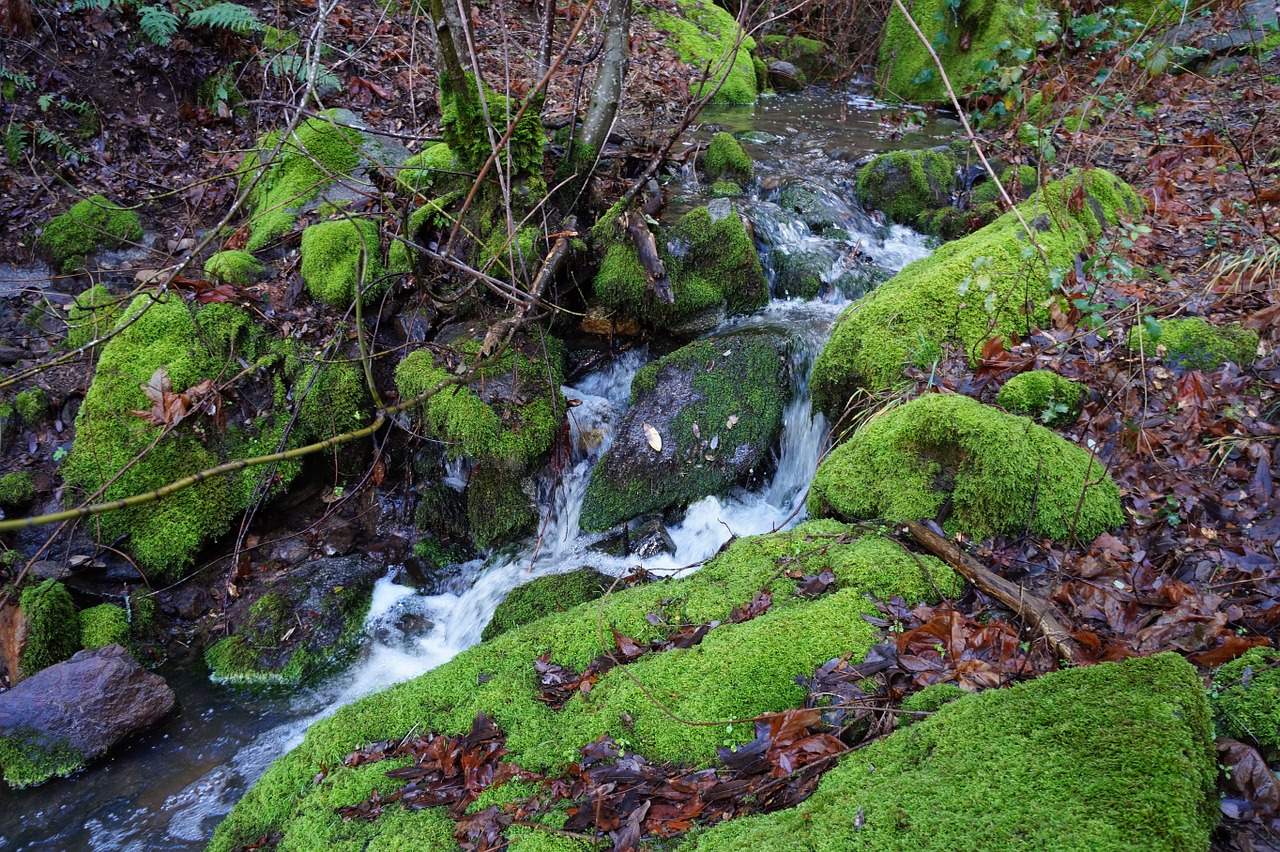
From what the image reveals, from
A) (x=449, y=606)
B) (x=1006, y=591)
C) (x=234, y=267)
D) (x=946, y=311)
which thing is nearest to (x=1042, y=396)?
(x=946, y=311)

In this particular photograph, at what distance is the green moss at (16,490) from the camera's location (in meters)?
5.35

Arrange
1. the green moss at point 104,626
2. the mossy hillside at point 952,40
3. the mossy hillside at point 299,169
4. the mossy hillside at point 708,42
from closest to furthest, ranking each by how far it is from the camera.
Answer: the green moss at point 104,626, the mossy hillside at point 299,169, the mossy hillside at point 952,40, the mossy hillside at point 708,42

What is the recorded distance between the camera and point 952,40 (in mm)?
12117

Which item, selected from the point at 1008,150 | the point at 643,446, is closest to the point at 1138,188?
the point at 1008,150

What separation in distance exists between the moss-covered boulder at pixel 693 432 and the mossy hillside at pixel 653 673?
1754 millimetres

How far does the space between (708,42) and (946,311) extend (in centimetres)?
1157

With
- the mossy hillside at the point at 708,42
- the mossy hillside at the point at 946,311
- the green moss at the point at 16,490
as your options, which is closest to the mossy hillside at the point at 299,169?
the green moss at the point at 16,490

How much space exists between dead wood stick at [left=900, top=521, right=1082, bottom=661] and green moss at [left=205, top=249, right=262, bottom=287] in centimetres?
633

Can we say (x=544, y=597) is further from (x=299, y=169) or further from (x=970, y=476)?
(x=299, y=169)

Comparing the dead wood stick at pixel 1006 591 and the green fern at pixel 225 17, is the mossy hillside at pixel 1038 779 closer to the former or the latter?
the dead wood stick at pixel 1006 591

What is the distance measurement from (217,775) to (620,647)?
10.2ft

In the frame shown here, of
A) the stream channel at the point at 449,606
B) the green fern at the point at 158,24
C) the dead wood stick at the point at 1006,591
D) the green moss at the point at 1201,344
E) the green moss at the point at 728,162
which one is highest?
the green fern at the point at 158,24

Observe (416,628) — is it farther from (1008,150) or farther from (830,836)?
(1008,150)

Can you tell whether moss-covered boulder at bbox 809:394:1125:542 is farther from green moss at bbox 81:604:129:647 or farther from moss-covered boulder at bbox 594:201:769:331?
green moss at bbox 81:604:129:647
